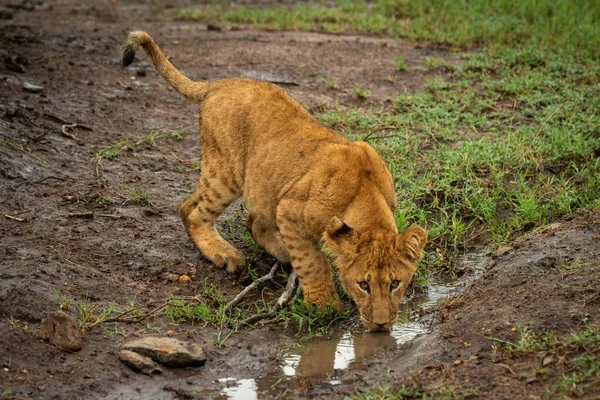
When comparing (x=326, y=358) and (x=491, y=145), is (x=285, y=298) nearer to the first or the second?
(x=326, y=358)

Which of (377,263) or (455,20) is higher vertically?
(455,20)

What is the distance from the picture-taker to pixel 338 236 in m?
5.00

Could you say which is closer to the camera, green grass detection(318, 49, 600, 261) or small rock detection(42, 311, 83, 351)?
small rock detection(42, 311, 83, 351)

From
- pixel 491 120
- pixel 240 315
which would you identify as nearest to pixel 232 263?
pixel 240 315

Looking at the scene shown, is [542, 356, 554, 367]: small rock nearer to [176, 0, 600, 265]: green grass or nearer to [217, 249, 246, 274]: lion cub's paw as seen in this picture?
[176, 0, 600, 265]: green grass

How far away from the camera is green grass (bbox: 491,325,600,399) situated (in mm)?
4016

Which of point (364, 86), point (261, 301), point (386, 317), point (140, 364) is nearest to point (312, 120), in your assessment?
point (261, 301)

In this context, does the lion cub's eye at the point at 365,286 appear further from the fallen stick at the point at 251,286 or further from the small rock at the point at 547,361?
the small rock at the point at 547,361

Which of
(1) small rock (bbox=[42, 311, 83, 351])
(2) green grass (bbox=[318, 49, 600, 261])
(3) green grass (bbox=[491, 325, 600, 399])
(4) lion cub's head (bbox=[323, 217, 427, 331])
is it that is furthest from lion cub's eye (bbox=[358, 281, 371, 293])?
(1) small rock (bbox=[42, 311, 83, 351])

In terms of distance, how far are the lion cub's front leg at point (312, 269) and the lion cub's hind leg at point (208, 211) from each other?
78cm

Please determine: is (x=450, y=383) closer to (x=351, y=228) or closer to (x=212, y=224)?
(x=351, y=228)

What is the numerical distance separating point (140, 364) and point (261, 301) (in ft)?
3.88

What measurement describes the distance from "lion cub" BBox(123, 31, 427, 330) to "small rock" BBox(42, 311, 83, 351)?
4.74ft

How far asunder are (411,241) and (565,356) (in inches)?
41.5
